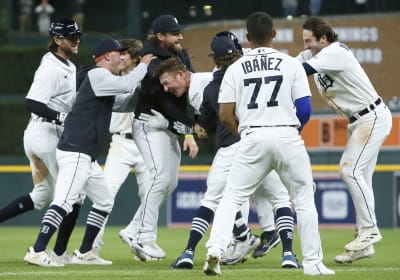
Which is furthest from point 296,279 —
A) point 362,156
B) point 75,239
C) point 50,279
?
point 75,239

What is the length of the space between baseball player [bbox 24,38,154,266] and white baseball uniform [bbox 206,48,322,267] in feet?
5.77

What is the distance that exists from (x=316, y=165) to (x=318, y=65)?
719 cm

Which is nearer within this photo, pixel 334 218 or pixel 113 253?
pixel 113 253

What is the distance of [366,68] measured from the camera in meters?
18.4

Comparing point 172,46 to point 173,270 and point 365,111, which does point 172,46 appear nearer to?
point 365,111

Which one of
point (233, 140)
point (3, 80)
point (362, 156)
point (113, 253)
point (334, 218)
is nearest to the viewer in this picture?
point (233, 140)

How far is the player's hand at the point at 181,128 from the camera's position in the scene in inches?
422

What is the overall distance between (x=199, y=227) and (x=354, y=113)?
194cm

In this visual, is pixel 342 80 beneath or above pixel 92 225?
above

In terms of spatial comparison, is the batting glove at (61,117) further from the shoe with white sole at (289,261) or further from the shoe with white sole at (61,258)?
the shoe with white sole at (289,261)

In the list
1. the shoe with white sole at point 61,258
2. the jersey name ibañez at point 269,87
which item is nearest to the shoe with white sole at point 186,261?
the shoe with white sole at point 61,258

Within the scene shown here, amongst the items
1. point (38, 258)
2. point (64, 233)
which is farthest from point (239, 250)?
point (38, 258)

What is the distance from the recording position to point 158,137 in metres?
10.8

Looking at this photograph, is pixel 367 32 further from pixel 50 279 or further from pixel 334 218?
pixel 50 279
